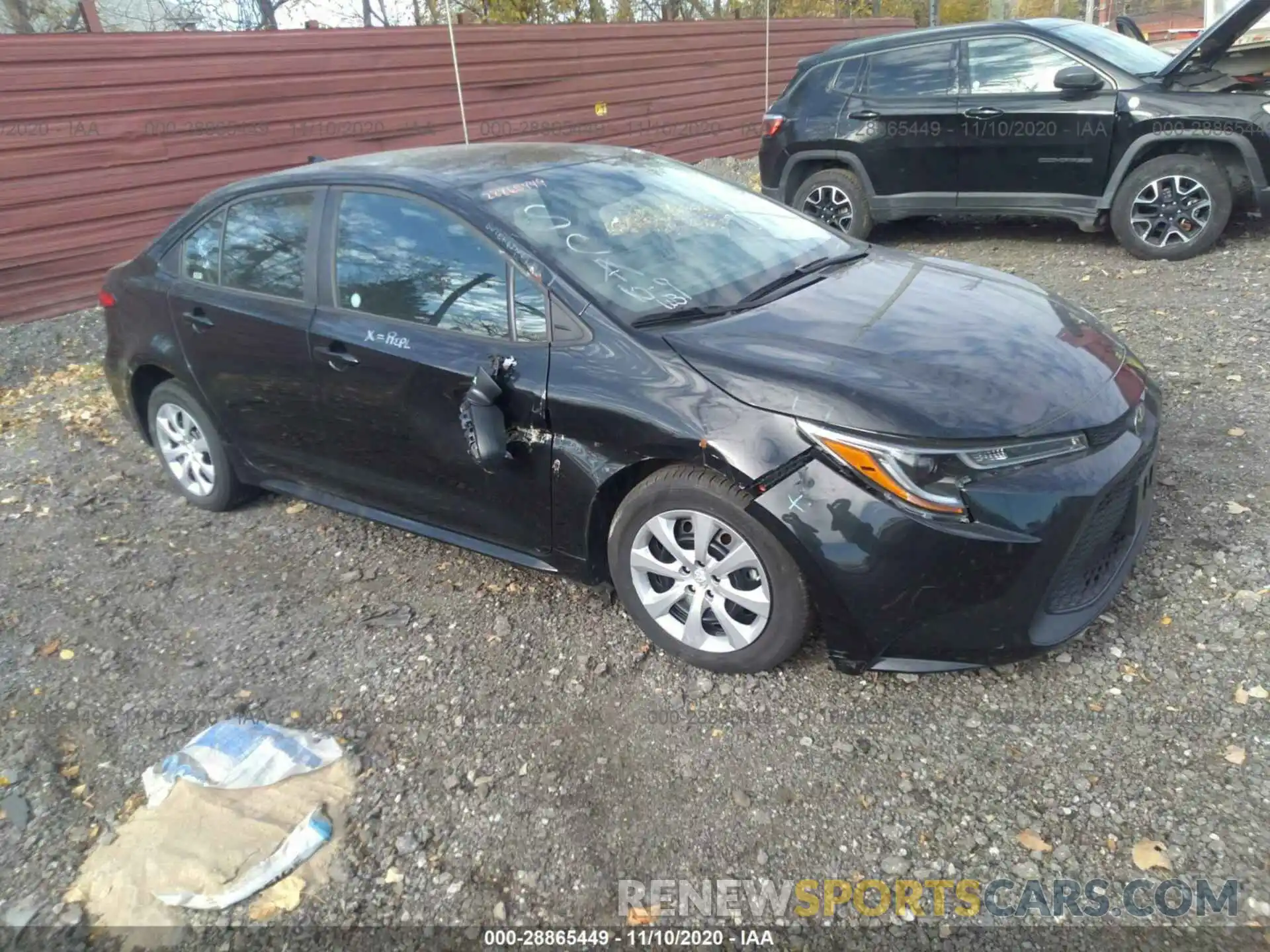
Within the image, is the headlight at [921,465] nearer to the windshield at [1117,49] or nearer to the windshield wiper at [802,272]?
the windshield wiper at [802,272]

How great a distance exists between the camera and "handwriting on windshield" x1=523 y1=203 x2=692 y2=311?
3.21m

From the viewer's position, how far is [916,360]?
2.89m

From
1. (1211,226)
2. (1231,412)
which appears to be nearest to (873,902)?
(1231,412)

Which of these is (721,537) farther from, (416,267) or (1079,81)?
(1079,81)

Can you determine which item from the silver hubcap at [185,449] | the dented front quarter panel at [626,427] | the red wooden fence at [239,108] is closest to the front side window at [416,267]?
the dented front quarter panel at [626,427]

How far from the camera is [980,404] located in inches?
107

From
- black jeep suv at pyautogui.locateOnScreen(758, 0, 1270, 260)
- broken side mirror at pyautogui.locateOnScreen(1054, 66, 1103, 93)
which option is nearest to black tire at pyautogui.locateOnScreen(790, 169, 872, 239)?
black jeep suv at pyautogui.locateOnScreen(758, 0, 1270, 260)

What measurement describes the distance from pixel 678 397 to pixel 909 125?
17.8ft

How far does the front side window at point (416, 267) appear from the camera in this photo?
3.29 meters

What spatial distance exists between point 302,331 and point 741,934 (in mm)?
2708

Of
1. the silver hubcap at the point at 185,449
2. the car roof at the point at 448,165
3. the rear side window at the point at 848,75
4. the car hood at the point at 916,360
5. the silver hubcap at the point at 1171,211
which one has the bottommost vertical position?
the silver hubcap at the point at 185,449

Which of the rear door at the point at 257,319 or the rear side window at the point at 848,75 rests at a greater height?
the rear side window at the point at 848,75

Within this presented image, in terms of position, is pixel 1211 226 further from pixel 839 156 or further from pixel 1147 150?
pixel 839 156

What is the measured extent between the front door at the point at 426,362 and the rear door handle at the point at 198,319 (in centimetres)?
74
